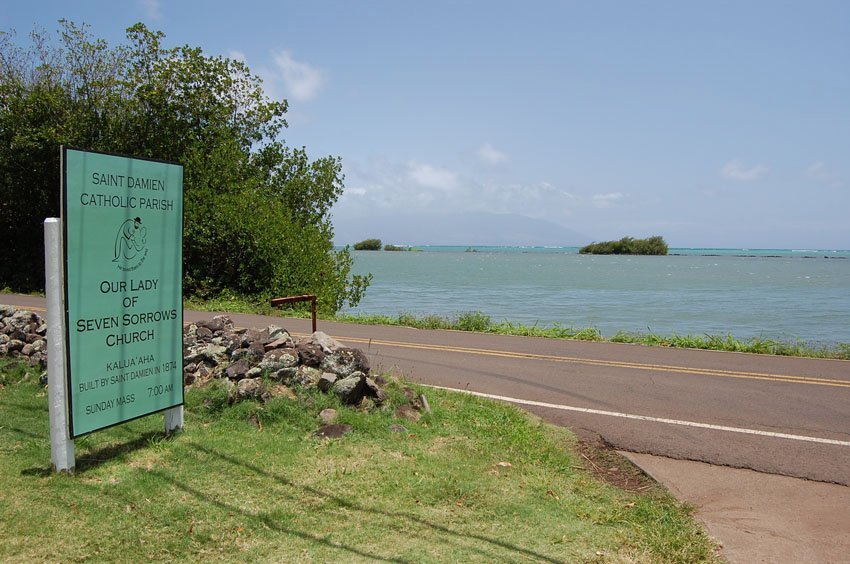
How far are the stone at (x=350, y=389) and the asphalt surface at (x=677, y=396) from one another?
2.30m

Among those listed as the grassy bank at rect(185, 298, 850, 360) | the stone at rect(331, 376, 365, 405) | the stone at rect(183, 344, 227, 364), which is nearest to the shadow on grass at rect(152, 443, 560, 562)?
the stone at rect(331, 376, 365, 405)

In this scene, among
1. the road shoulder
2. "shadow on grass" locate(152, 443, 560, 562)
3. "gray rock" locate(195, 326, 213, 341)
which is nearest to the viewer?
"shadow on grass" locate(152, 443, 560, 562)

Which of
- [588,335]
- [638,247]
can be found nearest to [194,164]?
[588,335]

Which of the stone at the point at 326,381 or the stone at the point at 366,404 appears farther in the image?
the stone at the point at 326,381

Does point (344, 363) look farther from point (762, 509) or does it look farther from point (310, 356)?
point (762, 509)

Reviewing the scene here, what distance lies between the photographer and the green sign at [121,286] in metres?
5.15

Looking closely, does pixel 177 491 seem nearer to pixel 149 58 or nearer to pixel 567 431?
pixel 567 431

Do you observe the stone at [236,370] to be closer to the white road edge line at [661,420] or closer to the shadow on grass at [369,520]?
the shadow on grass at [369,520]

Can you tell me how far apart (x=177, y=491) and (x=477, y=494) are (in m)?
2.21

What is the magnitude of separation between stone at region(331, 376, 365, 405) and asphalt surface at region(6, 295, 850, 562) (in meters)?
2.30

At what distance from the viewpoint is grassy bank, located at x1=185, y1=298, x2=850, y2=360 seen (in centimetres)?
1465

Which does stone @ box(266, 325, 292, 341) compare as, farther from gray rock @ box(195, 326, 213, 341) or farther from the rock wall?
gray rock @ box(195, 326, 213, 341)

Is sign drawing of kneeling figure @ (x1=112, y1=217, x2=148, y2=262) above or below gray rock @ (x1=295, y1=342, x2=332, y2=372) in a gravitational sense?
above

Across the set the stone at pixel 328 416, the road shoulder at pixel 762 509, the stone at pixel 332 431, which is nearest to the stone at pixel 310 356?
the stone at pixel 328 416
